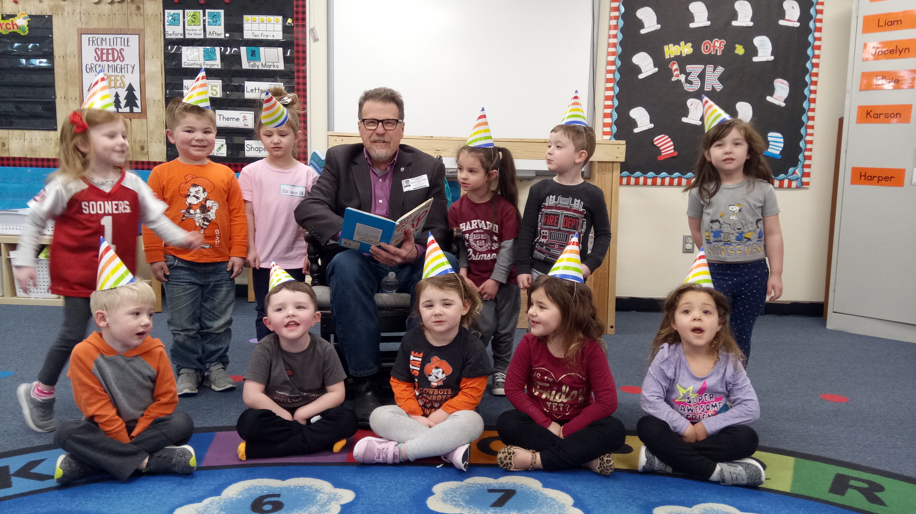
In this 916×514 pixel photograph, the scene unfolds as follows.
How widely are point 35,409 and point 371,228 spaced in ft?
3.98

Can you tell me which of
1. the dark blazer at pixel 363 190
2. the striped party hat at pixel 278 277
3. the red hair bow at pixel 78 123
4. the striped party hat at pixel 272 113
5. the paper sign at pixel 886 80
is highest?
the paper sign at pixel 886 80

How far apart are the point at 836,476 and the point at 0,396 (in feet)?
9.25

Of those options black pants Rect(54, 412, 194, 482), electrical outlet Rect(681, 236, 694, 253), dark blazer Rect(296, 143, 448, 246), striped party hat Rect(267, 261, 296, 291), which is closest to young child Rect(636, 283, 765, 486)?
dark blazer Rect(296, 143, 448, 246)

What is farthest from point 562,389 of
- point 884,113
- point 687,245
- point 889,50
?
point 889,50

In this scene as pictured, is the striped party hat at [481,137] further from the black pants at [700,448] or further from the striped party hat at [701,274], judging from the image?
the black pants at [700,448]

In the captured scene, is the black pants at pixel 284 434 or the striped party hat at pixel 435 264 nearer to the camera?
the black pants at pixel 284 434

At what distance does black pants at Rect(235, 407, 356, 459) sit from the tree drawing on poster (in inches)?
109

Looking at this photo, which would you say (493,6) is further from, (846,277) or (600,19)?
(846,277)

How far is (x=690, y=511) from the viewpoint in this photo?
1.60 meters

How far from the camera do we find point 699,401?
1.88 m

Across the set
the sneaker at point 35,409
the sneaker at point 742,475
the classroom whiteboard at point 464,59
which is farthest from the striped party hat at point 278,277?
the classroom whiteboard at point 464,59

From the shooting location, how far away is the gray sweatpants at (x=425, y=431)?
184 cm

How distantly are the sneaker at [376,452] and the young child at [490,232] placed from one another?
2.60 feet

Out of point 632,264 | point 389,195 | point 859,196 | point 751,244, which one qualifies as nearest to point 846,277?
point 859,196
